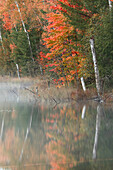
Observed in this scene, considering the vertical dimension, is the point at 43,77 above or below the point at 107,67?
above

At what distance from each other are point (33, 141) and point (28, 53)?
32.0 metres

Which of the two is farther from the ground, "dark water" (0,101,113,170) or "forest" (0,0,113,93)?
"forest" (0,0,113,93)

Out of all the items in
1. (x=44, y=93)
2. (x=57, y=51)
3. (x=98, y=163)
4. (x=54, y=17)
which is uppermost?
(x=54, y=17)

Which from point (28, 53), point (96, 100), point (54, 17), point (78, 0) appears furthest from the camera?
point (28, 53)

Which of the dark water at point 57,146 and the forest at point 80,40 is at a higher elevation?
the forest at point 80,40

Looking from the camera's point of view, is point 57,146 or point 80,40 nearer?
point 57,146

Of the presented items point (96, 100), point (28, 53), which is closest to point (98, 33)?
point (96, 100)

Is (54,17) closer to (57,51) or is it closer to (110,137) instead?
(57,51)

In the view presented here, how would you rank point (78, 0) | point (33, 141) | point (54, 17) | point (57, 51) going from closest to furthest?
point (33, 141)
point (78, 0)
point (54, 17)
point (57, 51)

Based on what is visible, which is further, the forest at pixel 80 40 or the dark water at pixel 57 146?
the forest at pixel 80 40

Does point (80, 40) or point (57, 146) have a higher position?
point (80, 40)

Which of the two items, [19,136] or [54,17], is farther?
[54,17]

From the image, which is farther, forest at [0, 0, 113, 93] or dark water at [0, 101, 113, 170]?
forest at [0, 0, 113, 93]

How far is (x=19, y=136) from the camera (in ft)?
23.9
